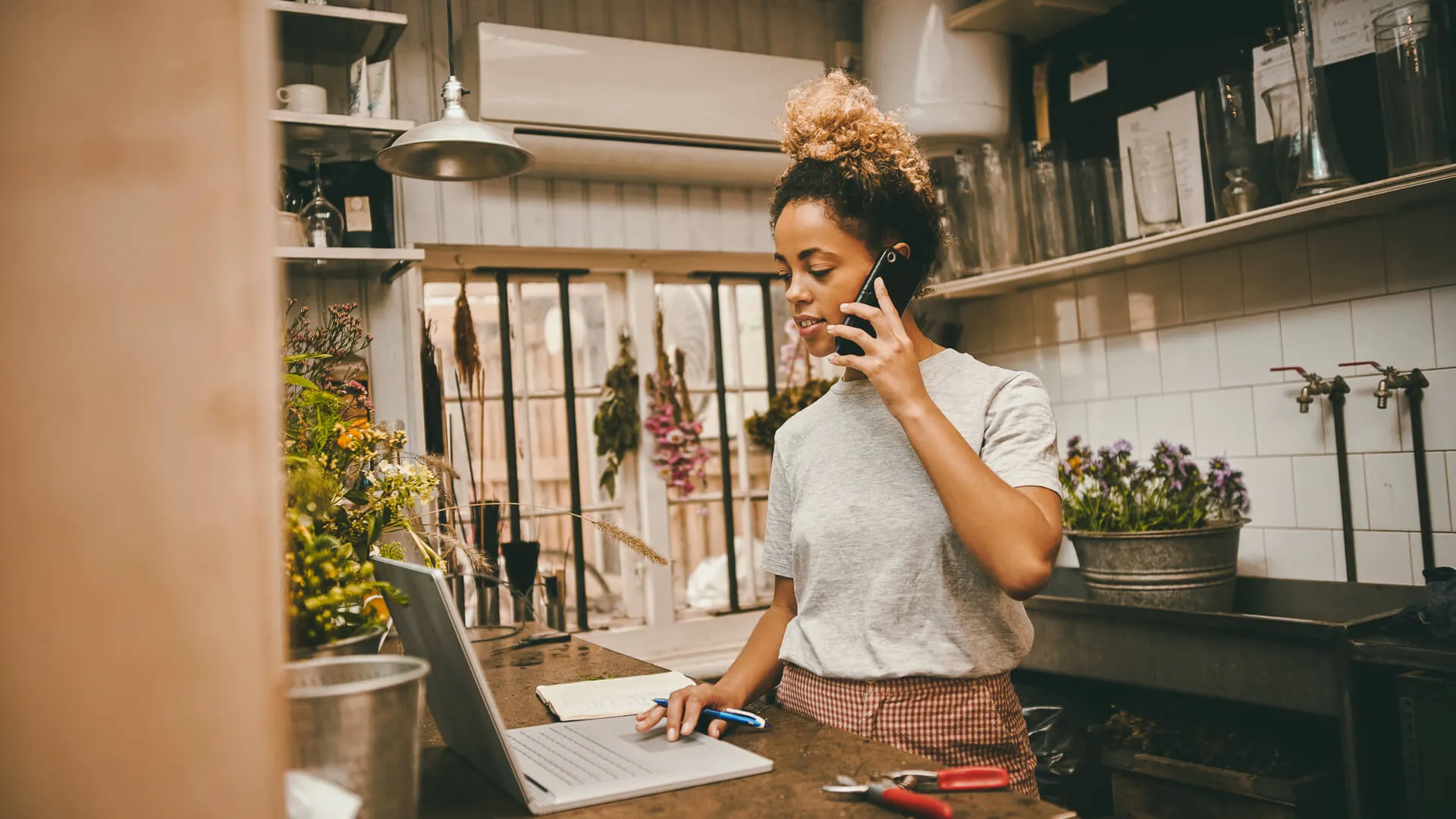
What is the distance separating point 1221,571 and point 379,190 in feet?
7.65

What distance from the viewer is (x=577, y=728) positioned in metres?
1.22

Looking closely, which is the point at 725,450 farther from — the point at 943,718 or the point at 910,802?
the point at 910,802

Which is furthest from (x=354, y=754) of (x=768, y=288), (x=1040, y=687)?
(x=768, y=288)

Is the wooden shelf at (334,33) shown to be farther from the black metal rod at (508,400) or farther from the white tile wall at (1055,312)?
the white tile wall at (1055,312)

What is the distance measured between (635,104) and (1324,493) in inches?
85.9

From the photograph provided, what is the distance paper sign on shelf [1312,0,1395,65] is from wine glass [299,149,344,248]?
8.03ft

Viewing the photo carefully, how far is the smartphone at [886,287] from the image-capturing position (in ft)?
4.47

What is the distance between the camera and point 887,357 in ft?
4.08

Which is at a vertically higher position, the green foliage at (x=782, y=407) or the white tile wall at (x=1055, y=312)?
the white tile wall at (x=1055, y=312)

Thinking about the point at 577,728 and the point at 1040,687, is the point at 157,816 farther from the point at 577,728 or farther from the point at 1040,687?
the point at 1040,687

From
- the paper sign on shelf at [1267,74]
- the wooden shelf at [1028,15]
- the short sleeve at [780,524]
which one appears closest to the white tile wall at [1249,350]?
the paper sign on shelf at [1267,74]

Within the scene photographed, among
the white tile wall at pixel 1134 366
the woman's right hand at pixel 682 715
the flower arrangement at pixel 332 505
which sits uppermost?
the white tile wall at pixel 1134 366

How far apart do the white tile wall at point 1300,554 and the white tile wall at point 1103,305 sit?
2.51 ft

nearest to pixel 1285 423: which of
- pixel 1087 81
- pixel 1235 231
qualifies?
pixel 1235 231
